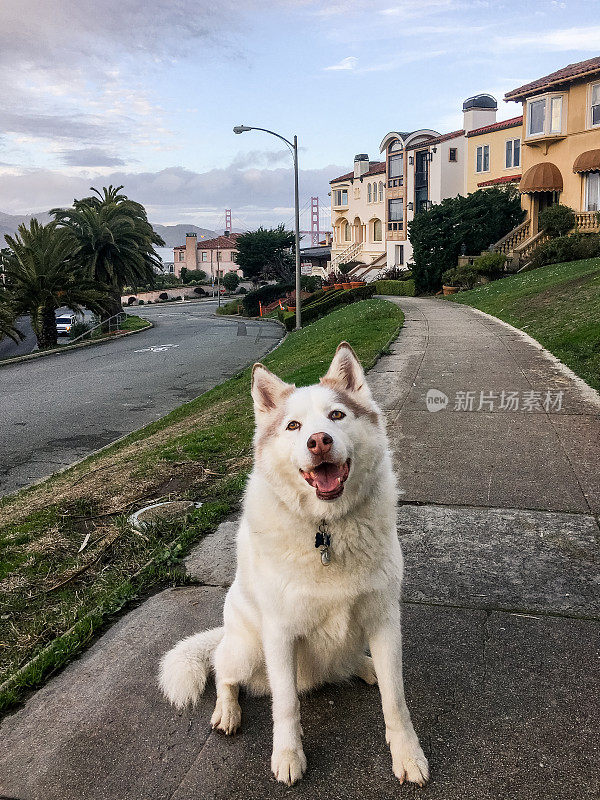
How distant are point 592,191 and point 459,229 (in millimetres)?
6584

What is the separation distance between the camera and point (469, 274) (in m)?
32.7

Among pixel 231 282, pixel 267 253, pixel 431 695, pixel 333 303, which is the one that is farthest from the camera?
pixel 231 282

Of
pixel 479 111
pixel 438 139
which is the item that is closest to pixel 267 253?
pixel 438 139

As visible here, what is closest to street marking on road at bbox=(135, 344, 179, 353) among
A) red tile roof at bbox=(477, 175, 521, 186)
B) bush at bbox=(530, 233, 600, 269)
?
bush at bbox=(530, 233, 600, 269)

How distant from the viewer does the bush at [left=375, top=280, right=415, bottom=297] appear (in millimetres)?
37844

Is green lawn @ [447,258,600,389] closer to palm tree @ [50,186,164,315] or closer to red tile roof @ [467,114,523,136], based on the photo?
red tile roof @ [467,114,523,136]

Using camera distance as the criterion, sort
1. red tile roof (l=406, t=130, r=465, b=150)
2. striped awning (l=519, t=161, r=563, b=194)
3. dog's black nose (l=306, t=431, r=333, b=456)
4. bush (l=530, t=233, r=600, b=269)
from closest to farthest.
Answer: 1. dog's black nose (l=306, t=431, r=333, b=456)
2. bush (l=530, t=233, r=600, b=269)
3. striped awning (l=519, t=161, r=563, b=194)
4. red tile roof (l=406, t=130, r=465, b=150)

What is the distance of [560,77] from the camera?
32.6m

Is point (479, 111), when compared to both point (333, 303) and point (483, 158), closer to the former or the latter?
point (483, 158)

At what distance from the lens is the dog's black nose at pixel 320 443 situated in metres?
2.70

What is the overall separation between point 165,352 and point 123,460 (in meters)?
19.0

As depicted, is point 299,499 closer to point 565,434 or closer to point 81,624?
point 81,624

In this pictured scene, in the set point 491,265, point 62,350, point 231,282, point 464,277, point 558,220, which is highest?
point 558,220

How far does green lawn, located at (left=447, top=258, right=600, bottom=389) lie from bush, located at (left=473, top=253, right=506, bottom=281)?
2.33m
